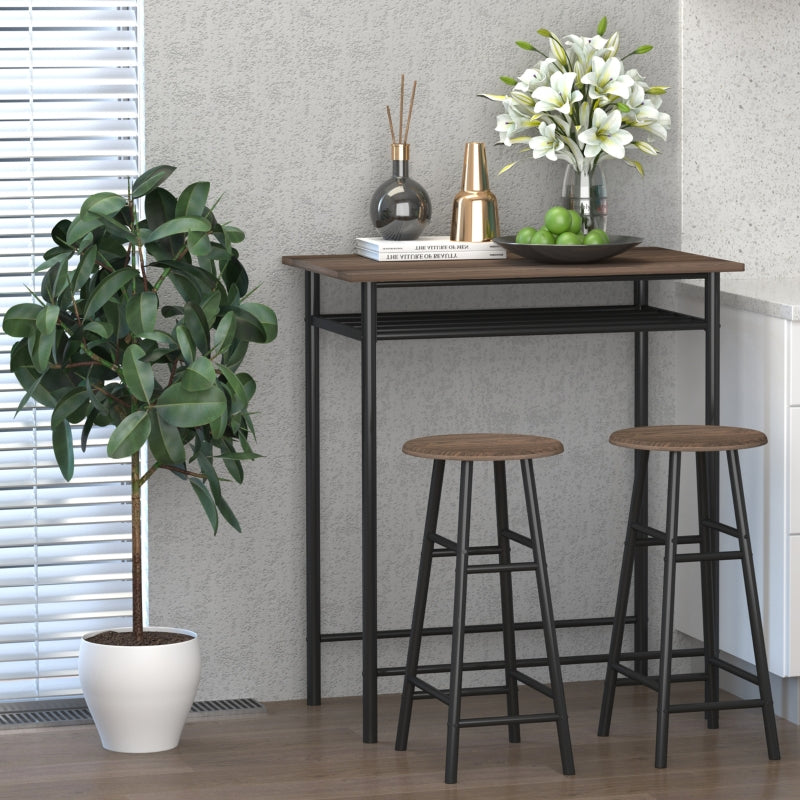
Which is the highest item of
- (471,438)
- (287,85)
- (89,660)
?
(287,85)

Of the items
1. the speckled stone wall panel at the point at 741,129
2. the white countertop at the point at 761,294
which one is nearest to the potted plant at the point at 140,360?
the white countertop at the point at 761,294

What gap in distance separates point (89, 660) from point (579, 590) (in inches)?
49.6

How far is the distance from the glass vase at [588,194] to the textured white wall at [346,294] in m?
0.17

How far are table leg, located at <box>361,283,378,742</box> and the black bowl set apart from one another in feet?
1.19

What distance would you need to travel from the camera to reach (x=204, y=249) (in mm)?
2979

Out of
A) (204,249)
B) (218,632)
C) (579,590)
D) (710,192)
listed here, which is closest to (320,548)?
(218,632)

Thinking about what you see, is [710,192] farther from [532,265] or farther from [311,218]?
[311,218]

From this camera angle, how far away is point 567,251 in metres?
3.21

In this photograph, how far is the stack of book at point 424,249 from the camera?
327 cm

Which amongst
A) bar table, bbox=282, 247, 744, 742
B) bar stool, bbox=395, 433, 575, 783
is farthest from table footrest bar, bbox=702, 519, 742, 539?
bar stool, bbox=395, 433, 575, 783

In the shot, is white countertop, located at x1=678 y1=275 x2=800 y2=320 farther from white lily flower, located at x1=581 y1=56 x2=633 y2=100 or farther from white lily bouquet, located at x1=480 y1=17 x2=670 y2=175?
white lily flower, located at x1=581 y1=56 x2=633 y2=100

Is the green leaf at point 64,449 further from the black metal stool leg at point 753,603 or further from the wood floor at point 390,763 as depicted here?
the black metal stool leg at point 753,603

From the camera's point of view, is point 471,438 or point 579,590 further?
point 579,590

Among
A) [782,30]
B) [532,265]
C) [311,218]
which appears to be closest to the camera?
[532,265]
